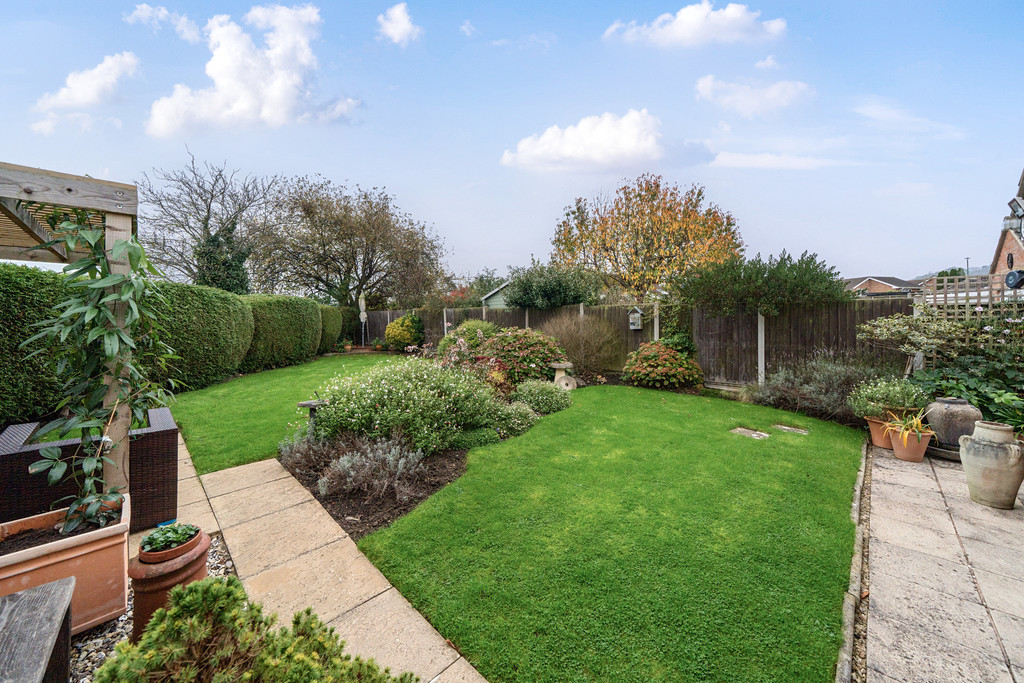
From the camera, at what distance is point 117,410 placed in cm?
220

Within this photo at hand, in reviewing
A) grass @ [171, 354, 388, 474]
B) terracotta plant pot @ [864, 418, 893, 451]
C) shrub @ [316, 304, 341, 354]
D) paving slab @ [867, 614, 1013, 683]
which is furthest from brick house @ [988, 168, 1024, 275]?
shrub @ [316, 304, 341, 354]

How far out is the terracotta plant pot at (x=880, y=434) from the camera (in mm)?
4457

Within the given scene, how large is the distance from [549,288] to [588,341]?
2.16 m

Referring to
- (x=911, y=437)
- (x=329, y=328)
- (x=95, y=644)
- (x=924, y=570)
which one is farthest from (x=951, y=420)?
(x=329, y=328)

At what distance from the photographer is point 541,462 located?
3773 millimetres

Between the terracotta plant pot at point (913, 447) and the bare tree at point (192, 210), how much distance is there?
18.6 metres

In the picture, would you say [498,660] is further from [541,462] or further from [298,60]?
[298,60]

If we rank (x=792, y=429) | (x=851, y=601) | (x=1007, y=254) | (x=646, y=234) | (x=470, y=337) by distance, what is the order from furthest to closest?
1. (x=1007, y=254)
2. (x=646, y=234)
3. (x=470, y=337)
4. (x=792, y=429)
5. (x=851, y=601)

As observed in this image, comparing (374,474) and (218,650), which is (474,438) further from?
(218,650)

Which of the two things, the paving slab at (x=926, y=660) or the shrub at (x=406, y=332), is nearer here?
the paving slab at (x=926, y=660)

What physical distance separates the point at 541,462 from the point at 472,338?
4703 mm

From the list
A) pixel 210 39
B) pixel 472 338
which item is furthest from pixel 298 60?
pixel 472 338

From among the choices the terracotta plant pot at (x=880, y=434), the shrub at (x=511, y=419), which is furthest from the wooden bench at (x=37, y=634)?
the terracotta plant pot at (x=880, y=434)

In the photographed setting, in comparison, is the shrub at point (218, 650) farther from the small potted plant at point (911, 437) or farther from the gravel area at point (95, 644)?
the small potted plant at point (911, 437)
